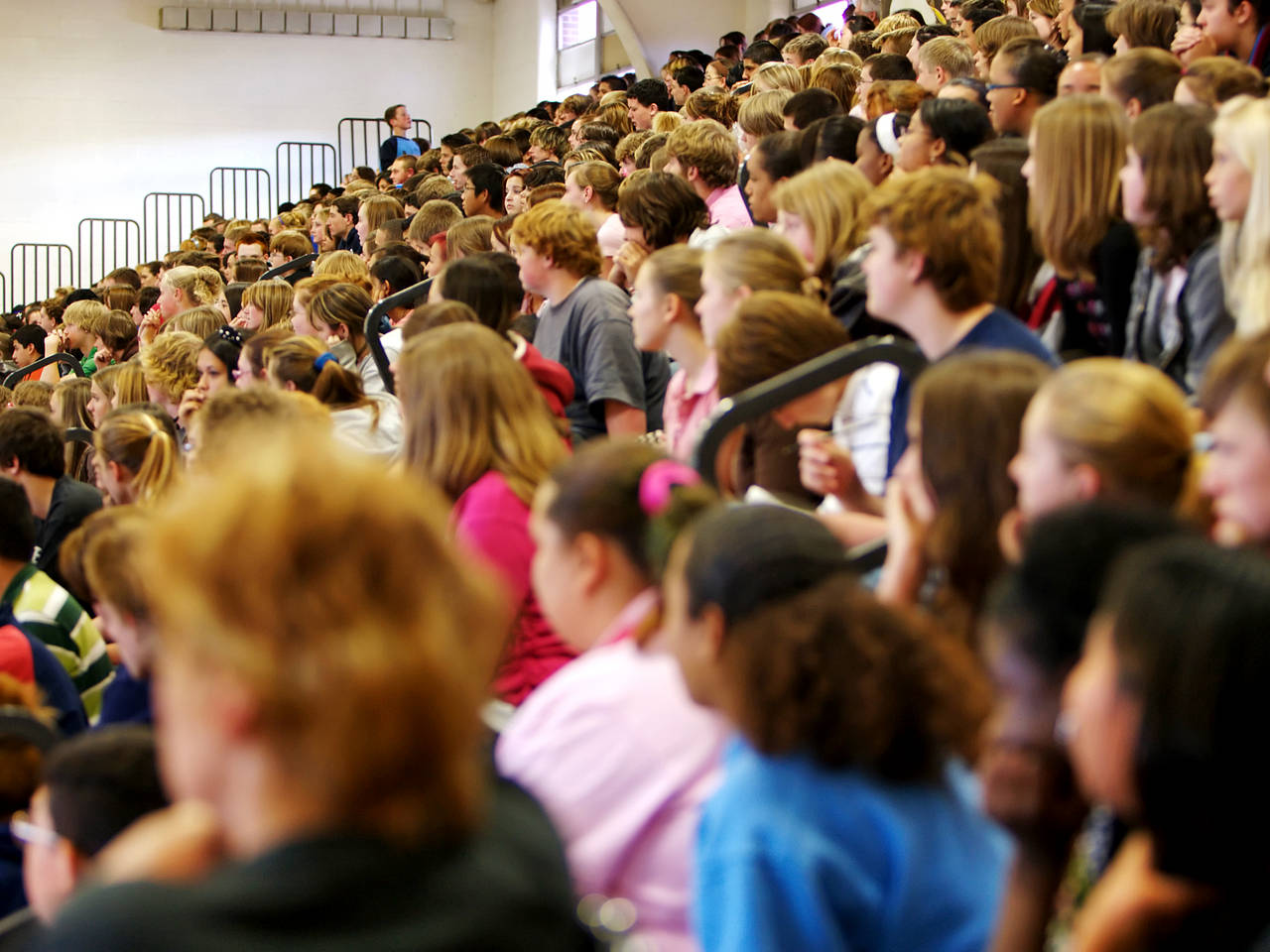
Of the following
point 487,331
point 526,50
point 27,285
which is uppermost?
point 526,50

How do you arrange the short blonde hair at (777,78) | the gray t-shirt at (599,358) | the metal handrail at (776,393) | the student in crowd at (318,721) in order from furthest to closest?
the short blonde hair at (777,78) → the gray t-shirt at (599,358) → the metal handrail at (776,393) → the student in crowd at (318,721)

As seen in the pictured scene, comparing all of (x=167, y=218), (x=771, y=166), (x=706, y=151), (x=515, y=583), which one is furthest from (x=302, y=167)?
(x=515, y=583)

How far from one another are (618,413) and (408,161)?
7688 millimetres

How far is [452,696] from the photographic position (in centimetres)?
92

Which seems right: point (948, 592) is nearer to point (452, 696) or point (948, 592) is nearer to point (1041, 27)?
point (452, 696)

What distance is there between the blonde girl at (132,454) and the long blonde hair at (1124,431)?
2.89 m

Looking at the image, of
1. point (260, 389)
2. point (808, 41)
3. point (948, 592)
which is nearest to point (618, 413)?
point (260, 389)

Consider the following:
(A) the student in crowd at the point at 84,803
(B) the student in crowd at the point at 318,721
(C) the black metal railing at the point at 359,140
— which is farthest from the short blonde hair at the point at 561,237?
→ (C) the black metal railing at the point at 359,140

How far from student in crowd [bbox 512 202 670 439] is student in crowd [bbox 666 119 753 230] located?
36.0 inches

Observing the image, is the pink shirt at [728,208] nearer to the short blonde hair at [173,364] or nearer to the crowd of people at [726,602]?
the crowd of people at [726,602]

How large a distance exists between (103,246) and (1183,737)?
15816 millimetres

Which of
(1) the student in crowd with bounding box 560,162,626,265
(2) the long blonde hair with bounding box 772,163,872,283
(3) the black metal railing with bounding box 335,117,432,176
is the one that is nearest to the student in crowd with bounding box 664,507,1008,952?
(2) the long blonde hair with bounding box 772,163,872,283

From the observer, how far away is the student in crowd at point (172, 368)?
17.5 feet

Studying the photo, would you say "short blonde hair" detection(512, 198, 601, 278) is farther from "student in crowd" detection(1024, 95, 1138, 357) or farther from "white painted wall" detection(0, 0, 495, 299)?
"white painted wall" detection(0, 0, 495, 299)
